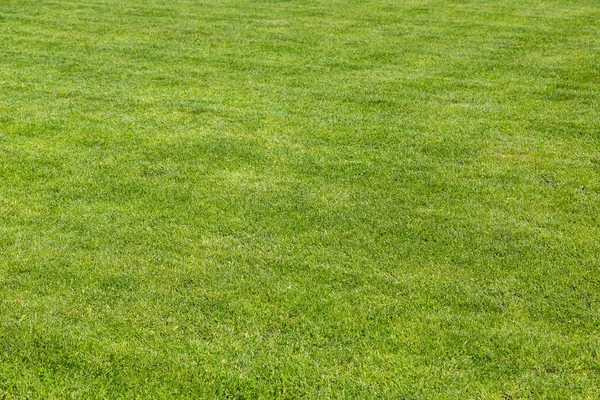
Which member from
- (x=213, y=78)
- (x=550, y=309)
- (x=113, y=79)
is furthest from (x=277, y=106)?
(x=550, y=309)

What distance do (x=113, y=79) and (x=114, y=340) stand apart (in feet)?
15.1

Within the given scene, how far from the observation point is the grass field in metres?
2.96

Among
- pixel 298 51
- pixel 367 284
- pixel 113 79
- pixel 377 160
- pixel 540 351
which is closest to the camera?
pixel 540 351

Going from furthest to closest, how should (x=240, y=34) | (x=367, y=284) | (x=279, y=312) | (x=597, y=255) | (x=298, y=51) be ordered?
1. (x=240, y=34)
2. (x=298, y=51)
3. (x=597, y=255)
4. (x=367, y=284)
5. (x=279, y=312)

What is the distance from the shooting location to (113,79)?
281 inches

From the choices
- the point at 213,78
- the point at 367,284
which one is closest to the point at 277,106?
the point at 213,78

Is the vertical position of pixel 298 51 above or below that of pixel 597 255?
above

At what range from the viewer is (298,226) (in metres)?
4.12

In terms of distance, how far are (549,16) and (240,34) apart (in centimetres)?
505

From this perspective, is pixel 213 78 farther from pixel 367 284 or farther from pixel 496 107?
pixel 367 284

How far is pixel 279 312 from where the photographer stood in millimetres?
3297

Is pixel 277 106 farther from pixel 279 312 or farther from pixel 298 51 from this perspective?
pixel 279 312

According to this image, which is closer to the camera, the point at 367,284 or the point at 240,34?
the point at 367,284

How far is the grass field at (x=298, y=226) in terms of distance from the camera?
2963 mm
